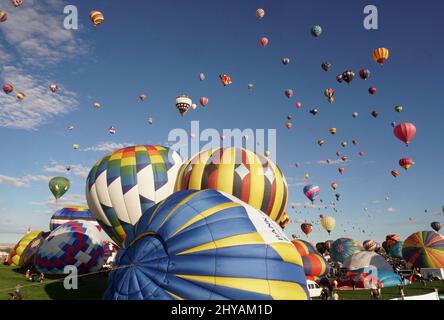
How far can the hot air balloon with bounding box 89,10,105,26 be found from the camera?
27.1 m

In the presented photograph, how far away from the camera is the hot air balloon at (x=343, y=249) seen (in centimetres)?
3200

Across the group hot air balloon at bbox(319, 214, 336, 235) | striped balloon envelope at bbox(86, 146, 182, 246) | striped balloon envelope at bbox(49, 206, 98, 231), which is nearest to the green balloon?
striped balloon envelope at bbox(49, 206, 98, 231)

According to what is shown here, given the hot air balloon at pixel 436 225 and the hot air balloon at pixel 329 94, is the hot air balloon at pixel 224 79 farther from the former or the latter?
the hot air balloon at pixel 436 225

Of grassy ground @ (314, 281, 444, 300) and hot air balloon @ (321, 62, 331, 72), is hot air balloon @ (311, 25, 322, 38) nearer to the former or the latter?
hot air balloon @ (321, 62, 331, 72)

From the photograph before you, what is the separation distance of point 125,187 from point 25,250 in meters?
14.8

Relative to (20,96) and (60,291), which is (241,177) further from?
(20,96)

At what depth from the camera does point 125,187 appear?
53.8 ft

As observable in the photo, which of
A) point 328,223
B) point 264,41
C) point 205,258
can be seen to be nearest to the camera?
point 205,258

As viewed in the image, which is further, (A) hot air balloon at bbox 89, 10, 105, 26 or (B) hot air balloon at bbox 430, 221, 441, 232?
(B) hot air balloon at bbox 430, 221, 441, 232

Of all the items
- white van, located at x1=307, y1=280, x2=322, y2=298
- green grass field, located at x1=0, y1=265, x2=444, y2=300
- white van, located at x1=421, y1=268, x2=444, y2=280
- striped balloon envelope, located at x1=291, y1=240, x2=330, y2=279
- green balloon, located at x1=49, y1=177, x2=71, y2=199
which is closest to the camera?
green grass field, located at x1=0, y1=265, x2=444, y2=300

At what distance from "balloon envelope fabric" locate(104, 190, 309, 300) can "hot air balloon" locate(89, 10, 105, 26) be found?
24.8m

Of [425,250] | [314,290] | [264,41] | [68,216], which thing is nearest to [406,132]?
[425,250]
